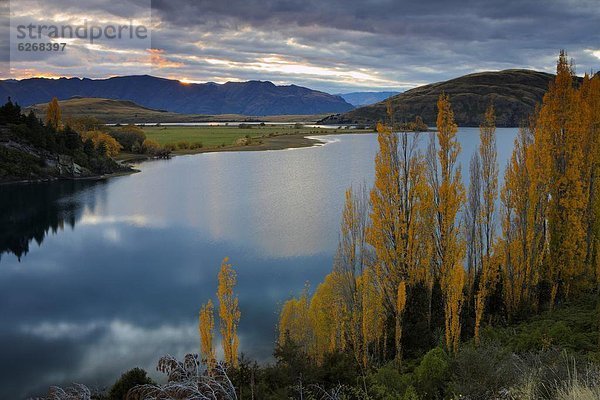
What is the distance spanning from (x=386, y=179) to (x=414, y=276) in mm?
5066

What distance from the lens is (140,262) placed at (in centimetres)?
3828

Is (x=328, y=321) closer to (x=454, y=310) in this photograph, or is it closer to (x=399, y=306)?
(x=399, y=306)

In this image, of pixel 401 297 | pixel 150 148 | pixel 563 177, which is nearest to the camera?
pixel 401 297

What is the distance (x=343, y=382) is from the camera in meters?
16.1

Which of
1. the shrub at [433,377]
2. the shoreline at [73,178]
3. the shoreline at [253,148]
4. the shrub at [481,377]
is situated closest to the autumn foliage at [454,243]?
the shrub at [433,377]

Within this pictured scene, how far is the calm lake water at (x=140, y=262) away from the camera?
24453mm

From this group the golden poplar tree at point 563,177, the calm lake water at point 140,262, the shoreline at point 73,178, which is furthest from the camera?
the shoreline at point 73,178

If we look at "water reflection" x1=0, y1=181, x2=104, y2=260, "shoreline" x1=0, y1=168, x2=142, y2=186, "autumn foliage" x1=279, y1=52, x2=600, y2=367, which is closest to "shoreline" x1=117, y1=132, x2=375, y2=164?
"shoreline" x1=0, y1=168, x2=142, y2=186

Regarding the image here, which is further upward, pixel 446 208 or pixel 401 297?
pixel 446 208

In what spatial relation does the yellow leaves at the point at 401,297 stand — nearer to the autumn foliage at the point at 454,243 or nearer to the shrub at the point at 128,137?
the autumn foliage at the point at 454,243

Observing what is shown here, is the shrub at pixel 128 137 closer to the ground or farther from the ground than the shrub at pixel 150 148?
farther from the ground

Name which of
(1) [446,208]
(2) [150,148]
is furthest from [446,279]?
(2) [150,148]

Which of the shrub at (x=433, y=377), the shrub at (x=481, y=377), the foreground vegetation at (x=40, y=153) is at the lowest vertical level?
the shrub at (x=433, y=377)

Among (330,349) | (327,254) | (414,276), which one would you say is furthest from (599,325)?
(327,254)
